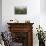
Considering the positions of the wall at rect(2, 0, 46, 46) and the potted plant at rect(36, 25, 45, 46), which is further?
the wall at rect(2, 0, 46, 46)

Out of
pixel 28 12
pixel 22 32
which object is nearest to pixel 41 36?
pixel 22 32

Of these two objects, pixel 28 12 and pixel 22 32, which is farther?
pixel 28 12

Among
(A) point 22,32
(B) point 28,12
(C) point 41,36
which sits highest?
(B) point 28,12

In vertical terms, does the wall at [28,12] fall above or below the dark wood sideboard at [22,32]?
above

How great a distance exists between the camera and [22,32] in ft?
19.0

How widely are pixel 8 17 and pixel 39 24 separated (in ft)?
4.27

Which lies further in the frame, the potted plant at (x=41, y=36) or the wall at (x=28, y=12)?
the wall at (x=28, y=12)

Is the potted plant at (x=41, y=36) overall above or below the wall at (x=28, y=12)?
below

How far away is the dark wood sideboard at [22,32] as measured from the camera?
5.70 metres

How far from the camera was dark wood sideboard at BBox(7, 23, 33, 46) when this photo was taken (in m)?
5.70

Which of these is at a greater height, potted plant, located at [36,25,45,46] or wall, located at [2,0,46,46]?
wall, located at [2,0,46,46]

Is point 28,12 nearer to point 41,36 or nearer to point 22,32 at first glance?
point 22,32

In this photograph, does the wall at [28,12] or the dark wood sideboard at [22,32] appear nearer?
the dark wood sideboard at [22,32]

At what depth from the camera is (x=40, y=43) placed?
5.81 metres
